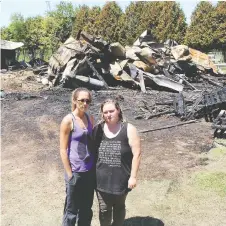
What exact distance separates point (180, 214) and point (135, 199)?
84cm

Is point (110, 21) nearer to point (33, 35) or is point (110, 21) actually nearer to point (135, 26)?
point (135, 26)

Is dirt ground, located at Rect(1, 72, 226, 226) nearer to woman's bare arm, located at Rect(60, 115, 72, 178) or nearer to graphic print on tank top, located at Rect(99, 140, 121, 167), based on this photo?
woman's bare arm, located at Rect(60, 115, 72, 178)

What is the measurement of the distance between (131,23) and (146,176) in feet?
104

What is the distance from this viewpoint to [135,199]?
5.45 meters

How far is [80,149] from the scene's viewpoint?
12.0 ft

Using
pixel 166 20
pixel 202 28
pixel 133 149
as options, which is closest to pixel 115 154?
pixel 133 149

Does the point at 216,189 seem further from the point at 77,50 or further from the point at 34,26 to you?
the point at 34,26

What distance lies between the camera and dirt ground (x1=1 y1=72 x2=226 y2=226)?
16.2 feet

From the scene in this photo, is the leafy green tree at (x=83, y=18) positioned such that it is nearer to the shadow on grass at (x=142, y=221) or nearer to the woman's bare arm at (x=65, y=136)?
the shadow on grass at (x=142, y=221)

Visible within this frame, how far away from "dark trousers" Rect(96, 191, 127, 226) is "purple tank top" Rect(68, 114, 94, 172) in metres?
0.35

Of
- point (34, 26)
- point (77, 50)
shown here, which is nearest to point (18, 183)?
point (77, 50)

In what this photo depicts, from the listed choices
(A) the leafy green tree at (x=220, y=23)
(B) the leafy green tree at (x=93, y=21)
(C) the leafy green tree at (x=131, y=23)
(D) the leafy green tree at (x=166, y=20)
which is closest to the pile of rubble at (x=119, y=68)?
(A) the leafy green tree at (x=220, y=23)

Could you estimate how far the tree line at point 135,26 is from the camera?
3347cm

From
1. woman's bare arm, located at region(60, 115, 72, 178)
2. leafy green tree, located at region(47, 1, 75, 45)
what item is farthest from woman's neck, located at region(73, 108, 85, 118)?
leafy green tree, located at region(47, 1, 75, 45)
